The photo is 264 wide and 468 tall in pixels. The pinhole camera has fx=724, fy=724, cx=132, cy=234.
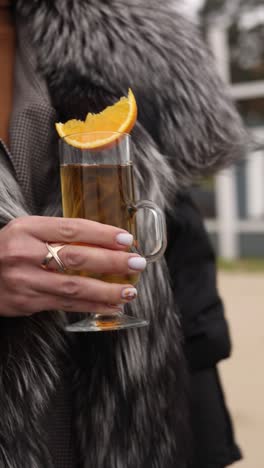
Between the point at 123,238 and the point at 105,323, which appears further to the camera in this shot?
the point at 105,323

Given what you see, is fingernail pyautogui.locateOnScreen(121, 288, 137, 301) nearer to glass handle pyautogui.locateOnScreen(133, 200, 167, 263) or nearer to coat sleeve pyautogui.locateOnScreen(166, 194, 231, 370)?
glass handle pyautogui.locateOnScreen(133, 200, 167, 263)

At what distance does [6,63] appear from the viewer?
1271mm

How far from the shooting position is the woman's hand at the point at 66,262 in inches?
33.2

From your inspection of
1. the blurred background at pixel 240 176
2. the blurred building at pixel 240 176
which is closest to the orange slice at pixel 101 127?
the blurred background at pixel 240 176

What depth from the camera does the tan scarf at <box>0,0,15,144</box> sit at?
1200mm

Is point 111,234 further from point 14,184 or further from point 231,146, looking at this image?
point 231,146

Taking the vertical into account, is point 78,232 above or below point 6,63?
below

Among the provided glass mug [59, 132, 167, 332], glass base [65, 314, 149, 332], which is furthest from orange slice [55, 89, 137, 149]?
glass base [65, 314, 149, 332]

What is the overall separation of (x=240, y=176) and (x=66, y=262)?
7144 mm

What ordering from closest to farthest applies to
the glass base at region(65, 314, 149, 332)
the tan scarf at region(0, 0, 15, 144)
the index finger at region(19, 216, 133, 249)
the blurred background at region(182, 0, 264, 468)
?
1. the index finger at region(19, 216, 133, 249)
2. the glass base at region(65, 314, 149, 332)
3. the tan scarf at region(0, 0, 15, 144)
4. the blurred background at region(182, 0, 264, 468)

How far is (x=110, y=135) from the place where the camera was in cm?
92

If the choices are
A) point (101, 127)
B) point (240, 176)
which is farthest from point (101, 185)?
point (240, 176)

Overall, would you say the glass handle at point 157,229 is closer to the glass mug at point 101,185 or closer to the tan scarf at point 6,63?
the glass mug at point 101,185

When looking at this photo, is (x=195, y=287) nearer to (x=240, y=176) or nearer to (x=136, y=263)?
(x=136, y=263)
